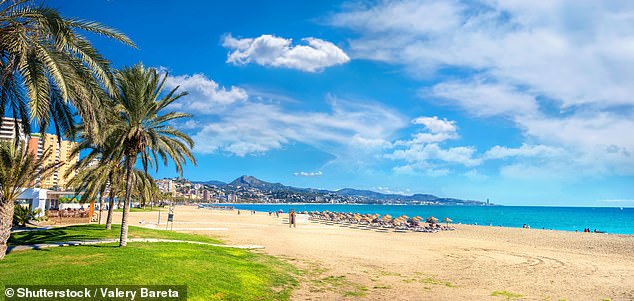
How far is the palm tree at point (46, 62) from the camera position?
32.2ft

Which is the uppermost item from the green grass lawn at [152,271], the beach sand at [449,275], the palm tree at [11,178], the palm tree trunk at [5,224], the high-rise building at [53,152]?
the high-rise building at [53,152]

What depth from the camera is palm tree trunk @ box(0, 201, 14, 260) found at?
1291cm

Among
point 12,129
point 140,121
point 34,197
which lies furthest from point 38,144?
point 140,121

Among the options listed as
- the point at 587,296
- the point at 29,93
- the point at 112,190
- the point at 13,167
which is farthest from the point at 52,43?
the point at 587,296

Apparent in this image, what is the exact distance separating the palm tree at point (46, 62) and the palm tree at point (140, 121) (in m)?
4.80

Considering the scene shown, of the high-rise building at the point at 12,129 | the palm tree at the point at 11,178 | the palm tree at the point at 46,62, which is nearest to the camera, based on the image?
Result: the palm tree at the point at 46,62

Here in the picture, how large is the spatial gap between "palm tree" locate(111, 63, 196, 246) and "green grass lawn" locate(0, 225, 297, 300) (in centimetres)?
315

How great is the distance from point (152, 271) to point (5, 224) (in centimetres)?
650

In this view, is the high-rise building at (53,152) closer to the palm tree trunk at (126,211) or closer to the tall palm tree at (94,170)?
the tall palm tree at (94,170)

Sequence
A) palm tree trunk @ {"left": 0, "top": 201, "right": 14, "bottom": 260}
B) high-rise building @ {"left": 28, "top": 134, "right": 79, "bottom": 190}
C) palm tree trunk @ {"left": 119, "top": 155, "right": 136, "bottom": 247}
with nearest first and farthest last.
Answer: palm tree trunk @ {"left": 0, "top": 201, "right": 14, "bottom": 260} → high-rise building @ {"left": 28, "top": 134, "right": 79, "bottom": 190} → palm tree trunk @ {"left": 119, "top": 155, "right": 136, "bottom": 247}

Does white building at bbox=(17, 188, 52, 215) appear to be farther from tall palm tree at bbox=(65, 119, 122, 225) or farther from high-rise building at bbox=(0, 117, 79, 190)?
tall palm tree at bbox=(65, 119, 122, 225)

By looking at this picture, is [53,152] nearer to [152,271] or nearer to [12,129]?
[12,129]

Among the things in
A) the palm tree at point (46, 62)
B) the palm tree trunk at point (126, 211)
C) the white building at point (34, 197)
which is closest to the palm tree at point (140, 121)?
the palm tree trunk at point (126, 211)

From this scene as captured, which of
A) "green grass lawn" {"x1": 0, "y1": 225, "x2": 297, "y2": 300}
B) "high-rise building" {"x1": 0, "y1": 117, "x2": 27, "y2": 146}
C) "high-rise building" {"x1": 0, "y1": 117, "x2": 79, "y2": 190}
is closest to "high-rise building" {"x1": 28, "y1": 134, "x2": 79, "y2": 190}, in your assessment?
"high-rise building" {"x1": 0, "y1": 117, "x2": 79, "y2": 190}
